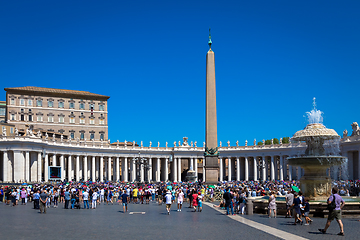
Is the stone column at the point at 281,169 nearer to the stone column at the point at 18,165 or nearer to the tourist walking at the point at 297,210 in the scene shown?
the stone column at the point at 18,165

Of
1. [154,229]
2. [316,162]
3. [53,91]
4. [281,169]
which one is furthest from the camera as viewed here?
[53,91]

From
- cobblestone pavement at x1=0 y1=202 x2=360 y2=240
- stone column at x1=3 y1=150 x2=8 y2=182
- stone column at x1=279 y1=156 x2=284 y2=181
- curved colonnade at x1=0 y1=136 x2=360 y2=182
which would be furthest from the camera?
stone column at x1=279 y1=156 x2=284 y2=181

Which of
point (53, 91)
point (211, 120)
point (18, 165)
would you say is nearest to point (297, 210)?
point (211, 120)

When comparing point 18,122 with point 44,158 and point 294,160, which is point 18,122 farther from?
point 294,160

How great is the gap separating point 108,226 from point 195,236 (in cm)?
453

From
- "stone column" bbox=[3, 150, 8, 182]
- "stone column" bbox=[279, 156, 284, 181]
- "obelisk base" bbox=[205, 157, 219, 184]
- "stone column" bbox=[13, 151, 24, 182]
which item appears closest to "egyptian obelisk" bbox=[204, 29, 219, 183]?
"obelisk base" bbox=[205, 157, 219, 184]

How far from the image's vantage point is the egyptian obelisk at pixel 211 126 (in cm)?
4066

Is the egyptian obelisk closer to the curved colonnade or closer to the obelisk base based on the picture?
the obelisk base

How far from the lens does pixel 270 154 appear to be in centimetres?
8356

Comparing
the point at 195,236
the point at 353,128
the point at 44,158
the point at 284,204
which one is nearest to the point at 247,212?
the point at 284,204

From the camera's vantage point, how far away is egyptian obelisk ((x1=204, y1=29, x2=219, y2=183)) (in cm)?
4066

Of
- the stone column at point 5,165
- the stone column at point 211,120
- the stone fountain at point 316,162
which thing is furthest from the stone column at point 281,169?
the stone fountain at point 316,162

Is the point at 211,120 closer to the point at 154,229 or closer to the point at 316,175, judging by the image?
the point at 316,175

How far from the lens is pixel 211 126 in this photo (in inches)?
1620
